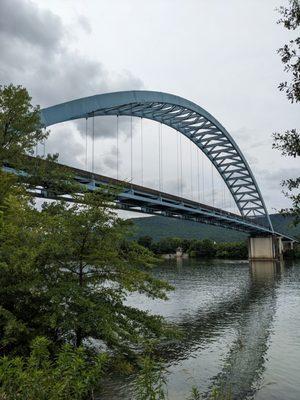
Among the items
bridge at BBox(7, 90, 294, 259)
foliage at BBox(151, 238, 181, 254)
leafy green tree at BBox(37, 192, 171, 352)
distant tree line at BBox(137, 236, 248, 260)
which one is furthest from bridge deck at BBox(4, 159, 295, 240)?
foliage at BBox(151, 238, 181, 254)

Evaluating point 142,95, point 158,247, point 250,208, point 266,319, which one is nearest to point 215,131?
point 142,95

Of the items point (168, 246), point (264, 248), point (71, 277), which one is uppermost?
point (168, 246)

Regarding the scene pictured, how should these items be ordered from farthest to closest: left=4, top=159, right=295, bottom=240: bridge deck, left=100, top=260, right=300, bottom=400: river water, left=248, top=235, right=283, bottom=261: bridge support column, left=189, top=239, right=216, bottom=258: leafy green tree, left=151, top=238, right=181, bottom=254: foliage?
left=151, top=238, right=181, bottom=254: foliage → left=189, top=239, right=216, bottom=258: leafy green tree → left=248, top=235, right=283, bottom=261: bridge support column → left=4, top=159, right=295, bottom=240: bridge deck → left=100, top=260, right=300, bottom=400: river water

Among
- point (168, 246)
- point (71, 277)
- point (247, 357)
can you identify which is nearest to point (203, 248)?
point (168, 246)

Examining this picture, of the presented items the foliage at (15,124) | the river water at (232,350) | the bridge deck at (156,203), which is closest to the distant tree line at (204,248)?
the bridge deck at (156,203)

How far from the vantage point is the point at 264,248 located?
97000mm

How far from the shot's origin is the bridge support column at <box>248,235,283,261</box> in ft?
314

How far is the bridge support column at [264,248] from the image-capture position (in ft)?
314

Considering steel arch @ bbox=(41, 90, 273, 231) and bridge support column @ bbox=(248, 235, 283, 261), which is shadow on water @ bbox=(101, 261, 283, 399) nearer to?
steel arch @ bbox=(41, 90, 273, 231)

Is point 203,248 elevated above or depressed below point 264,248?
above

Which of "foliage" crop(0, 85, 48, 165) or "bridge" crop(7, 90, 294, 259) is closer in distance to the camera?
"foliage" crop(0, 85, 48, 165)

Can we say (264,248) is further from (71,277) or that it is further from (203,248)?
(71,277)

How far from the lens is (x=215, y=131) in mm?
70438

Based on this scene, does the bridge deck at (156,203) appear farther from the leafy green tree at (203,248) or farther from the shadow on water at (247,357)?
the leafy green tree at (203,248)
